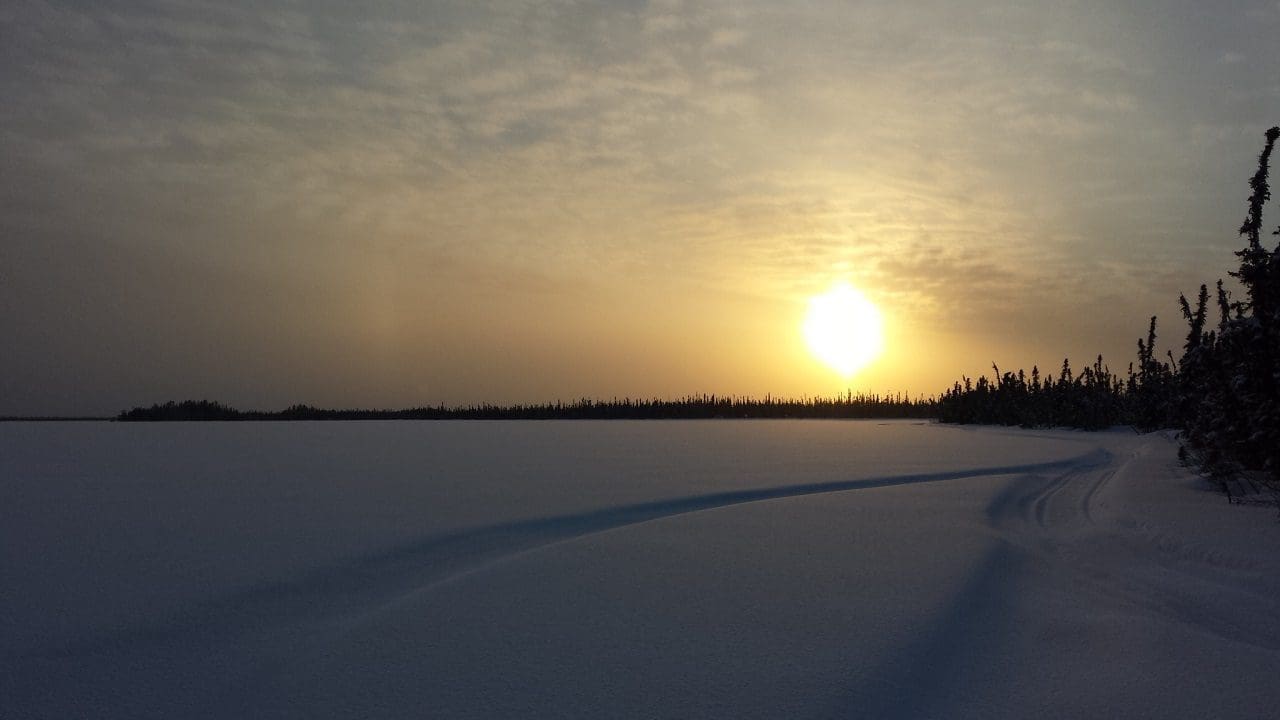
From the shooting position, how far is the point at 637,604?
3521 mm

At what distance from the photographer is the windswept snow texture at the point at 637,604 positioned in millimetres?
2600

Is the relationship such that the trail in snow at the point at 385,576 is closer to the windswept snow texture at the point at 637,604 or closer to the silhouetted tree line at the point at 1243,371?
the windswept snow texture at the point at 637,604

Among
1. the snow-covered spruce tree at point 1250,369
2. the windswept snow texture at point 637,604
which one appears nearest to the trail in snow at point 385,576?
the windswept snow texture at point 637,604

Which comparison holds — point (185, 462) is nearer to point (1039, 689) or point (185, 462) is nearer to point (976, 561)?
point (976, 561)

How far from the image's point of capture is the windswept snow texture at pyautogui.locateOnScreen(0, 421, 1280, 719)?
2.60 m

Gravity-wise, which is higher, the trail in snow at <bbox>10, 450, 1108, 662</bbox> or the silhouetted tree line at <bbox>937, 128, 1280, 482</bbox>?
the silhouetted tree line at <bbox>937, 128, 1280, 482</bbox>

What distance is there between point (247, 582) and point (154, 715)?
163 cm

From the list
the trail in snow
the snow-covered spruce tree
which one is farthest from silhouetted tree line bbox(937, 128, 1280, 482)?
the trail in snow

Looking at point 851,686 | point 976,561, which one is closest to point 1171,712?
point 851,686

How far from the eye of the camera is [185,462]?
10891 mm

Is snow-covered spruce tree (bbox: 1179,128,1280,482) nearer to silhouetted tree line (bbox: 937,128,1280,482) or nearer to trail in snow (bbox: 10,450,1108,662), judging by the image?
silhouetted tree line (bbox: 937,128,1280,482)

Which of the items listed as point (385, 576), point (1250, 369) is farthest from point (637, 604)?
point (1250, 369)

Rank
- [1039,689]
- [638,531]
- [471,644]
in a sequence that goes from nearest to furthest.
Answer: [1039,689] → [471,644] → [638,531]

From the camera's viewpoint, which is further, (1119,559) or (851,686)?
(1119,559)
